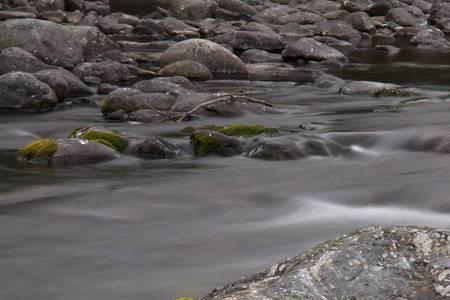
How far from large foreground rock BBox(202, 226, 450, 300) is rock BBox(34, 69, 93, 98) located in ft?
31.7

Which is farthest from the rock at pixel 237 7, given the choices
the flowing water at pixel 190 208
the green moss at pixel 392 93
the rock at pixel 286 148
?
the rock at pixel 286 148

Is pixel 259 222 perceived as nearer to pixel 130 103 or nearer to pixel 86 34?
pixel 130 103

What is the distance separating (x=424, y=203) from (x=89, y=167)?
3210mm

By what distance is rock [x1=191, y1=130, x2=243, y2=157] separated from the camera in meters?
8.67

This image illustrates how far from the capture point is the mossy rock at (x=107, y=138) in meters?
8.72

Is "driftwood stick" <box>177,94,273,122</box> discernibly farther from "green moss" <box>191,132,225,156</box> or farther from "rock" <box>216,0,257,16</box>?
"rock" <box>216,0,257,16</box>

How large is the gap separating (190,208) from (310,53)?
13.0 meters

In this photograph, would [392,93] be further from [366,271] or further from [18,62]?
[366,271]

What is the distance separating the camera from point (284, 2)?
34750mm

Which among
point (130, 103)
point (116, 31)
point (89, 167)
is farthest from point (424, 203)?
point (116, 31)

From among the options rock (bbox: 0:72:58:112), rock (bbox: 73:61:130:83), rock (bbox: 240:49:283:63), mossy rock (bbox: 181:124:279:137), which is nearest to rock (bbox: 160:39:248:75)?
rock (bbox: 73:61:130:83)

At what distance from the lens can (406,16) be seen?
98.7 feet

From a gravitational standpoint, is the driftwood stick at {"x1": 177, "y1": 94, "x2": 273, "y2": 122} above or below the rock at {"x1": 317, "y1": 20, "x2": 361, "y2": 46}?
above

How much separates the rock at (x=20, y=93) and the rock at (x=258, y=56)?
26.4 feet
